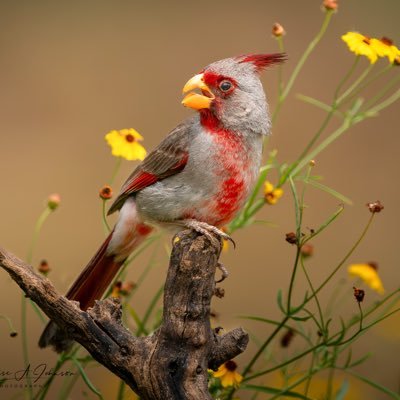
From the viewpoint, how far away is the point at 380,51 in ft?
11.0

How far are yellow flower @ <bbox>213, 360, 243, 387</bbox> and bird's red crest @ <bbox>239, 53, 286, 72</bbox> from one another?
3.70 ft

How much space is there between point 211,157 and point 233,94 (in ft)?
0.85

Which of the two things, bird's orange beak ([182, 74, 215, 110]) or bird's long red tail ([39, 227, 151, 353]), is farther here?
bird's long red tail ([39, 227, 151, 353])

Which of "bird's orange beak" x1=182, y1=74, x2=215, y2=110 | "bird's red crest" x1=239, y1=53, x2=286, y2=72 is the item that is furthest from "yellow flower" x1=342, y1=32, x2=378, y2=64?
"bird's orange beak" x1=182, y1=74, x2=215, y2=110

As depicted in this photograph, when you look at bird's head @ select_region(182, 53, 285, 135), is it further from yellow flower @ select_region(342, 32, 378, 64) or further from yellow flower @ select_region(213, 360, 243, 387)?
yellow flower @ select_region(213, 360, 243, 387)

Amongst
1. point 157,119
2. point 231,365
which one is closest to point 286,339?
point 231,365

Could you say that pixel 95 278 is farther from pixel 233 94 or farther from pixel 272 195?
pixel 233 94

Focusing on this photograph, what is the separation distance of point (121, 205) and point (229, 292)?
2411mm

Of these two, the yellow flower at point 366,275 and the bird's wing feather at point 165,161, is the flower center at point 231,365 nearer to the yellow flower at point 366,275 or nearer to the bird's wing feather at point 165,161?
the yellow flower at point 366,275

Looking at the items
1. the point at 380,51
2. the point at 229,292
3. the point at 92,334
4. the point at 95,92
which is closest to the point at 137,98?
the point at 95,92

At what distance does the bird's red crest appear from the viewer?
347cm

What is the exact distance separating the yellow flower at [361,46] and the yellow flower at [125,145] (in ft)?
2.88

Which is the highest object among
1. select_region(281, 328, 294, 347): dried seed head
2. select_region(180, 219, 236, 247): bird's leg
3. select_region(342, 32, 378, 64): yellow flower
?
select_region(342, 32, 378, 64): yellow flower

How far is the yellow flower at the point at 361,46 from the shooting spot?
335cm
